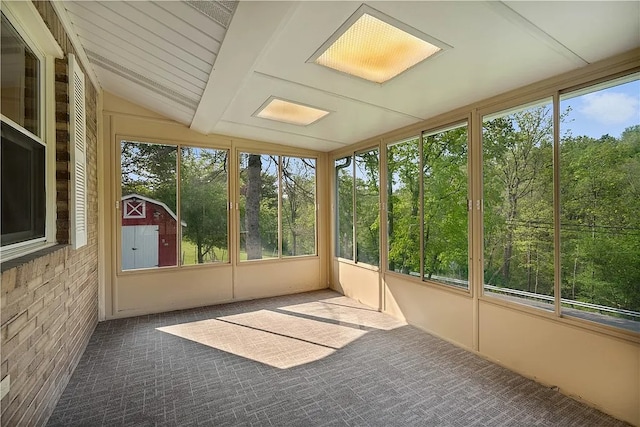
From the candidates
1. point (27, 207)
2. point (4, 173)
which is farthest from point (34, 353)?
point (4, 173)

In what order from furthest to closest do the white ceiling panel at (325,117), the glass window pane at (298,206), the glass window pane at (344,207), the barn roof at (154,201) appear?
the glass window pane at (298,206) < the glass window pane at (344,207) < the barn roof at (154,201) < the white ceiling panel at (325,117)

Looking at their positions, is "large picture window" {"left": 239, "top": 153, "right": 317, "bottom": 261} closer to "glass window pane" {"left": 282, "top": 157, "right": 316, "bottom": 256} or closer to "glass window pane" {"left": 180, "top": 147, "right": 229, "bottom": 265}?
"glass window pane" {"left": 282, "top": 157, "right": 316, "bottom": 256}

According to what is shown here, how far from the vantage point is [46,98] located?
2.29 metres

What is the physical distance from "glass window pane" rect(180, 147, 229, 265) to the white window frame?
1964 mm

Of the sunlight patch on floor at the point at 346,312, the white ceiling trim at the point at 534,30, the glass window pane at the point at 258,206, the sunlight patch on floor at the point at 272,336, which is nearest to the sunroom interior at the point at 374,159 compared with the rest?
the white ceiling trim at the point at 534,30

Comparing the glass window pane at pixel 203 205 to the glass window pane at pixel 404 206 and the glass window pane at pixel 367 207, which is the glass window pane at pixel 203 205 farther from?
the glass window pane at pixel 404 206

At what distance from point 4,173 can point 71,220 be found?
2.91ft

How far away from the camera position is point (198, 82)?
292 centimetres

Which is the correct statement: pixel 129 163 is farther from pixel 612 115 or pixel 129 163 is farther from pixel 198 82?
pixel 612 115

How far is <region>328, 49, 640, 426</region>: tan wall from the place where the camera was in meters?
2.07

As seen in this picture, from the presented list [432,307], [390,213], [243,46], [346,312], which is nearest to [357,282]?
[346,312]

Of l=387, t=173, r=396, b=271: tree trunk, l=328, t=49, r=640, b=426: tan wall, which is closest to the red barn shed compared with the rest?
l=387, t=173, r=396, b=271: tree trunk

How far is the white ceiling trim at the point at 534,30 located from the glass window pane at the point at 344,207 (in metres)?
3.07

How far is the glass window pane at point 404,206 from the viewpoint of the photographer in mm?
3744
